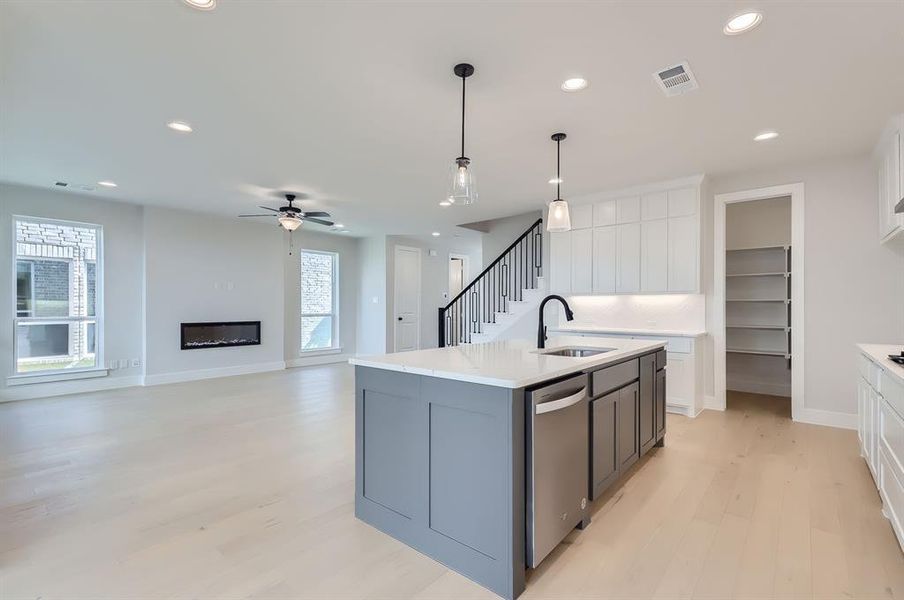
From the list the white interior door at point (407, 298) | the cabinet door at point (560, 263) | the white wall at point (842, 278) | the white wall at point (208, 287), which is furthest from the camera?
the white interior door at point (407, 298)

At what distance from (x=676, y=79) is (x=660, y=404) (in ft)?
7.86

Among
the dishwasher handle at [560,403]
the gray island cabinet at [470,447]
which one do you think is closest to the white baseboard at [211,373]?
the gray island cabinet at [470,447]

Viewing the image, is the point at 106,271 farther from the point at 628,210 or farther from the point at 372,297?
the point at 628,210

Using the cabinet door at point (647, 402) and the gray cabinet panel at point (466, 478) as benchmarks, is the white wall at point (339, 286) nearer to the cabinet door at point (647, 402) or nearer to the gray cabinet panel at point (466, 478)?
the cabinet door at point (647, 402)

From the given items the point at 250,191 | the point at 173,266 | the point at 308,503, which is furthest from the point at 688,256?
the point at 173,266

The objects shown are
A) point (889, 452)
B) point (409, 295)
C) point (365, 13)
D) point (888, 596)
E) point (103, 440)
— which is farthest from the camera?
point (409, 295)

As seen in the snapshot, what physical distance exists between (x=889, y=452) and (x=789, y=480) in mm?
771

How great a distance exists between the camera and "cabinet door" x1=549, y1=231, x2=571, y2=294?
19.2 feet

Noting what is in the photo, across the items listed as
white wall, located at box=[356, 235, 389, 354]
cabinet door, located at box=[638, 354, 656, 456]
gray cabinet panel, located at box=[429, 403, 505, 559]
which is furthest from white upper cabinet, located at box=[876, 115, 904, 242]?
white wall, located at box=[356, 235, 389, 354]

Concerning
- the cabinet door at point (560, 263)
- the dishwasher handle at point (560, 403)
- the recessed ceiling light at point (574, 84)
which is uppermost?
the recessed ceiling light at point (574, 84)

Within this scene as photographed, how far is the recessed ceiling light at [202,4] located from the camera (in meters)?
2.01

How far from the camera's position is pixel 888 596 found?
1.78 metres

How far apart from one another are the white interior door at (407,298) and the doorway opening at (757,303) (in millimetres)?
5946

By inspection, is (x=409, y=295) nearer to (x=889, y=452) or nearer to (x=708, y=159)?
(x=708, y=159)
